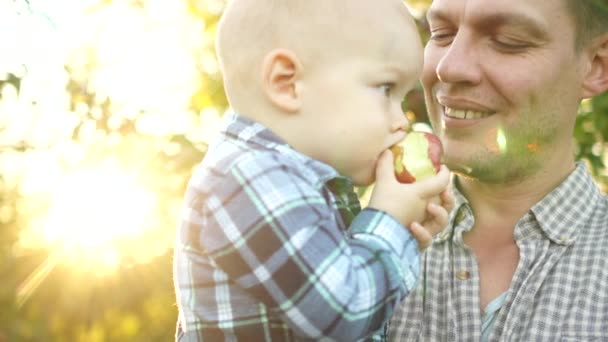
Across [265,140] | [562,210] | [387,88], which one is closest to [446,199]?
[387,88]

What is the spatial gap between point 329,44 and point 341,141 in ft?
0.64

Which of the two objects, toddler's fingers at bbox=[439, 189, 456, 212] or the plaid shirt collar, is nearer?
toddler's fingers at bbox=[439, 189, 456, 212]

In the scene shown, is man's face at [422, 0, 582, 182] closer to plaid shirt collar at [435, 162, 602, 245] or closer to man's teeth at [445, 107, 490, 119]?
man's teeth at [445, 107, 490, 119]

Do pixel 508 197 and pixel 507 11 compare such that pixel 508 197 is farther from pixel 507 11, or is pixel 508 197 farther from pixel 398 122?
pixel 398 122

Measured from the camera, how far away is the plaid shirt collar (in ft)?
8.42

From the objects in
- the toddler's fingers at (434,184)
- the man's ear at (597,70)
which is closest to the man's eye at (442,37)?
the man's ear at (597,70)

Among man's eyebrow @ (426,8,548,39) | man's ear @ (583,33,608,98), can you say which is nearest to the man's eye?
man's eyebrow @ (426,8,548,39)

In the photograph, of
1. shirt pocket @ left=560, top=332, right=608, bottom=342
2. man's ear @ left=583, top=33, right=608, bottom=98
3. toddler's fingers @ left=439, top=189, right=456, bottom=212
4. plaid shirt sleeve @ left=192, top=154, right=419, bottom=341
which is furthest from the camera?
man's ear @ left=583, top=33, right=608, bottom=98

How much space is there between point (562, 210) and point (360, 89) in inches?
44.4

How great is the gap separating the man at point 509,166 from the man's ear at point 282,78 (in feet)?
3.18

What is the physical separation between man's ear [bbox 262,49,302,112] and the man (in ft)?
3.18

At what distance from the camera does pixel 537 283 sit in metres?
2.45

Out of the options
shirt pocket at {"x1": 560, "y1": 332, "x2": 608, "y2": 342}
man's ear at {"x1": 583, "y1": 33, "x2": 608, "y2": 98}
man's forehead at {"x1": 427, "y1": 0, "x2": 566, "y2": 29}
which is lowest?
shirt pocket at {"x1": 560, "y1": 332, "x2": 608, "y2": 342}

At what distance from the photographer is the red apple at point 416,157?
190 centimetres
